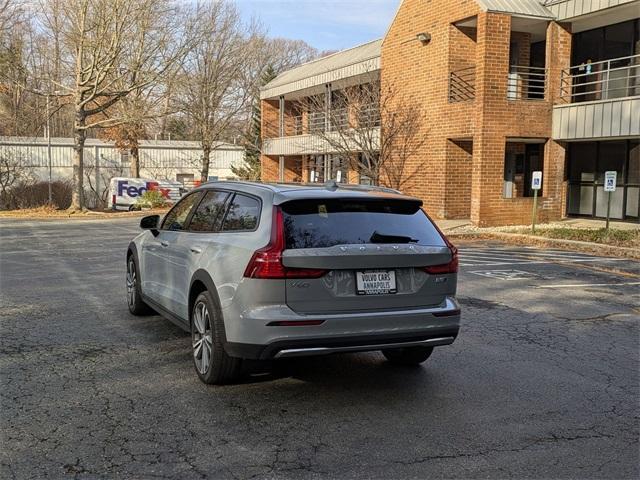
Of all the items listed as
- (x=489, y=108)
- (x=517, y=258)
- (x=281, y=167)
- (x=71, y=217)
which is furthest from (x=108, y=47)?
(x=517, y=258)

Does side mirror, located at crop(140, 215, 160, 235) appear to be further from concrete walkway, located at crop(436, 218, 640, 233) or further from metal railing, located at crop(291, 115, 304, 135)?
metal railing, located at crop(291, 115, 304, 135)

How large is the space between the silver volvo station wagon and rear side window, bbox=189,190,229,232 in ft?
0.14

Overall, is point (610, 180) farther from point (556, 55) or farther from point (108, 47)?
point (108, 47)

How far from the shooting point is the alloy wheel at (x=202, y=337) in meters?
5.23

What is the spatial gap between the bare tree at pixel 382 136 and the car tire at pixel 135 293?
1574 centimetres

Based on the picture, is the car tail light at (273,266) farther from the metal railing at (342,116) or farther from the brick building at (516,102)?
the metal railing at (342,116)

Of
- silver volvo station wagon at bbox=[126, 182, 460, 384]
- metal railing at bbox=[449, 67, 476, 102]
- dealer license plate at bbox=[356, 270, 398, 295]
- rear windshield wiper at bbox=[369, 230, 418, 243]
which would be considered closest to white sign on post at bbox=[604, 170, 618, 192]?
metal railing at bbox=[449, 67, 476, 102]

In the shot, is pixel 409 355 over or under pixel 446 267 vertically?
under

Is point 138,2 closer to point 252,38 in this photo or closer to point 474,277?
point 252,38

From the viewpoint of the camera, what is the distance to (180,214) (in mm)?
6773

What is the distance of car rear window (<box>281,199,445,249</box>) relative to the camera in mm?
4840

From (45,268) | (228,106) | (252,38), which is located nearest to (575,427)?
(45,268)

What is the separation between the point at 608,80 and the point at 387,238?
671 inches

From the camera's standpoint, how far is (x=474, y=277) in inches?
436
